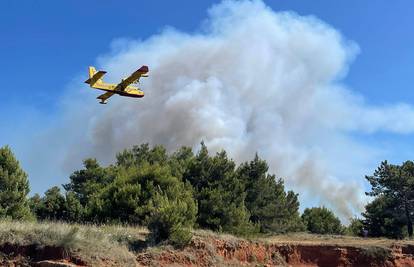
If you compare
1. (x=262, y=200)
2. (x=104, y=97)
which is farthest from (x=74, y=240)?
(x=262, y=200)

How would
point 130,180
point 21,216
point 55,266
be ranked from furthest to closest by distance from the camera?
point 21,216 < point 130,180 < point 55,266

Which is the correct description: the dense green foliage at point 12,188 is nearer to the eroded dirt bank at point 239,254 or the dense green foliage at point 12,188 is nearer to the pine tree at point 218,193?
the pine tree at point 218,193

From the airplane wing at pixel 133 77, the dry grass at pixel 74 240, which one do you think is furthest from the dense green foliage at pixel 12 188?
the dry grass at pixel 74 240

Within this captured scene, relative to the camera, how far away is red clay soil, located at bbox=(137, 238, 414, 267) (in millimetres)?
25072

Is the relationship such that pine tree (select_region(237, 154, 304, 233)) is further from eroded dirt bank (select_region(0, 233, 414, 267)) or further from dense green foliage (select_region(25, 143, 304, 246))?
eroded dirt bank (select_region(0, 233, 414, 267))

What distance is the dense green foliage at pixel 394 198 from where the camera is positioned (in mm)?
61125

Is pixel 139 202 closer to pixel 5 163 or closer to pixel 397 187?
pixel 5 163

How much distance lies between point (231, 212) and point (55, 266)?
1873 centimetres

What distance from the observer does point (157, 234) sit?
26062mm

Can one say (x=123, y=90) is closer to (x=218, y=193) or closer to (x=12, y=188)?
(x=218, y=193)

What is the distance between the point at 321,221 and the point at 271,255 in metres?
62.8

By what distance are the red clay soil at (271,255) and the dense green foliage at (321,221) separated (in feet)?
166

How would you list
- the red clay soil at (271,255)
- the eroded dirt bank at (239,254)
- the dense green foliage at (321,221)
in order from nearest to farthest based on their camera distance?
the eroded dirt bank at (239,254), the red clay soil at (271,255), the dense green foliage at (321,221)

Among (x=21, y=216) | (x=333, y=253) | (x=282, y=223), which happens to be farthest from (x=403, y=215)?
(x=21, y=216)
